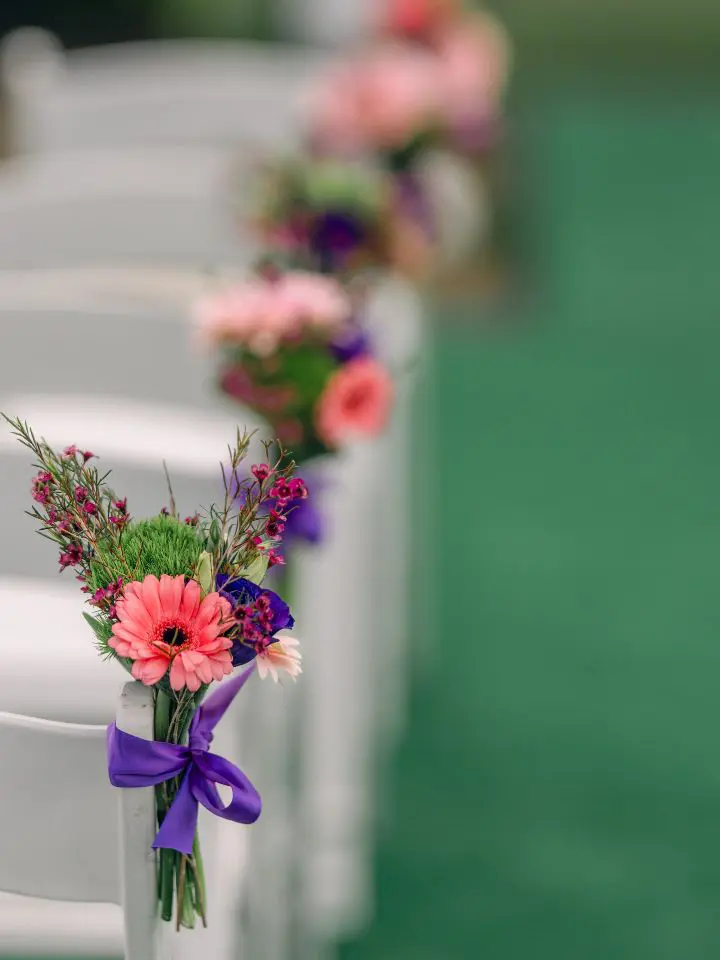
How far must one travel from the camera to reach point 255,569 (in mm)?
1198

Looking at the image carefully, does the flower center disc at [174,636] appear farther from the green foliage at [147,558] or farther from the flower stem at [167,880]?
the flower stem at [167,880]

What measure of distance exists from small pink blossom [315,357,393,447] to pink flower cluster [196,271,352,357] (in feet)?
0.22

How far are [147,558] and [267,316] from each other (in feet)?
2.55

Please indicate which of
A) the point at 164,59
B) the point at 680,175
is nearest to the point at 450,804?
the point at 164,59

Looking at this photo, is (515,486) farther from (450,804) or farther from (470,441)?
(450,804)

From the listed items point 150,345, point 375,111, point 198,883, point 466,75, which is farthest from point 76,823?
point 466,75

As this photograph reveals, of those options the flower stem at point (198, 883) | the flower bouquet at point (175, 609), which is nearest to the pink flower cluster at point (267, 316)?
the flower bouquet at point (175, 609)

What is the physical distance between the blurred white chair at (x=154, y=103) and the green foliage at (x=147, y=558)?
274 cm

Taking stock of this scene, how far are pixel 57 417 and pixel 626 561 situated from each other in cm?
243

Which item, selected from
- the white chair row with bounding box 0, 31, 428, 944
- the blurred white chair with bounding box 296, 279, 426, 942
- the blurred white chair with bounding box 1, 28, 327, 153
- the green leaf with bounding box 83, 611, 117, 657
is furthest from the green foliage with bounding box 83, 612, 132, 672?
the blurred white chair with bounding box 1, 28, 327, 153

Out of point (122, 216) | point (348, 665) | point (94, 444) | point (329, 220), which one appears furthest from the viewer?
point (122, 216)

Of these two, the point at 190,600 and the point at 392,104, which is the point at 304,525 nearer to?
the point at 190,600

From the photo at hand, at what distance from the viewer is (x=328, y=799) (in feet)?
8.87

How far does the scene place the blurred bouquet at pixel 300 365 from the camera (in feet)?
6.27
